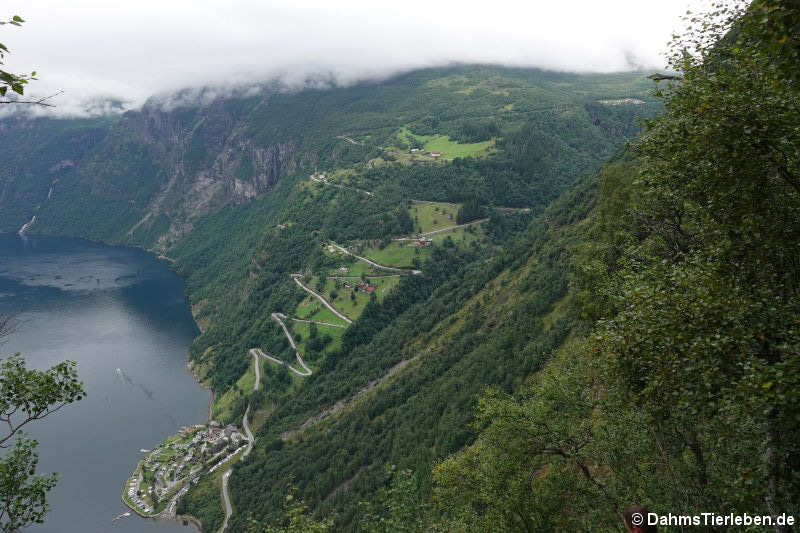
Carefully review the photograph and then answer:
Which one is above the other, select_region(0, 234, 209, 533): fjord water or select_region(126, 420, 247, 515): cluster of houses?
select_region(126, 420, 247, 515): cluster of houses

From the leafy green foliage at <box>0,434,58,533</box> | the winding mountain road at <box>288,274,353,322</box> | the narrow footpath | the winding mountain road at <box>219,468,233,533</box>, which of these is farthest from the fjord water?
the leafy green foliage at <box>0,434,58,533</box>

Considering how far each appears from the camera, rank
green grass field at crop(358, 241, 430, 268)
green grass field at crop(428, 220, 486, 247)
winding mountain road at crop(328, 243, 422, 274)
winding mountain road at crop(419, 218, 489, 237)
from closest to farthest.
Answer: winding mountain road at crop(328, 243, 422, 274)
green grass field at crop(358, 241, 430, 268)
green grass field at crop(428, 220, 486, 247)
winding mountain road at crop(419, 218, 489, 237)

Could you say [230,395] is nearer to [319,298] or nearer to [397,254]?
[319,298]

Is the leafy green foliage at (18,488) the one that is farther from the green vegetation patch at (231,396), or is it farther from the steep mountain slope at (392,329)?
the green vegetation patch at (231,396)

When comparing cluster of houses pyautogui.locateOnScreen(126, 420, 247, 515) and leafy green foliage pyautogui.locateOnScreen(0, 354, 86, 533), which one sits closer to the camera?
leafy green foliage pyautogui.locateOnScreen(0, 354, 86, 533)

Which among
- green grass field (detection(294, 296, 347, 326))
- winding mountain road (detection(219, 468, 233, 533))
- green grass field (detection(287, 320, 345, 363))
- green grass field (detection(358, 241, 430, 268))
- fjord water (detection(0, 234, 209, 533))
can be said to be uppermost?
green grass field (detection(358, 241, 430, 268))

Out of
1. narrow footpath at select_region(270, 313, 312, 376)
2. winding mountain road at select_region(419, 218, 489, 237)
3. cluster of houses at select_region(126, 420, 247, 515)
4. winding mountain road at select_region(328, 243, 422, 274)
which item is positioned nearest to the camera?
cluster of houses at select_region(126, 420, 247, 515)

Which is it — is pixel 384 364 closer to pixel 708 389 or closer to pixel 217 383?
pixel 217 383

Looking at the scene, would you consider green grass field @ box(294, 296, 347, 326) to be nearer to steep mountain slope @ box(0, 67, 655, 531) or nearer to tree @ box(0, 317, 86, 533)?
steep mountain slope @ box(0, 67, 655, 531)

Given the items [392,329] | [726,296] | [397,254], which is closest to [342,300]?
[392,329]
